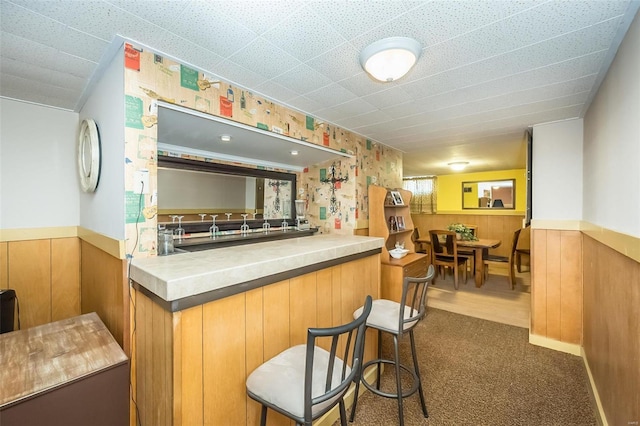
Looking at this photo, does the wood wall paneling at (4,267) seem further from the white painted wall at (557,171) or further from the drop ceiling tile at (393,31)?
the white painted wall at (557,171)

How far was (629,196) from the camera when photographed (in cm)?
125

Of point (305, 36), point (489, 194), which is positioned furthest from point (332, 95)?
point (489, 194)

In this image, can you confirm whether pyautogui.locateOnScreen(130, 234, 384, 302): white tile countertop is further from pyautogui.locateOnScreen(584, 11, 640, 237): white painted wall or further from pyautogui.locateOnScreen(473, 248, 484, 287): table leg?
pyautogui.locateOnScreen(473, 248, 484, 287): table leg

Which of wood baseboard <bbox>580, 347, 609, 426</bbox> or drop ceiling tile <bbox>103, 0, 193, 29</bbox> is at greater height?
drop ceiling tile <bbox>103, 0, 193, 29</bbox>

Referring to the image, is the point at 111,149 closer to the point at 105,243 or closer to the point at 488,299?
the point at 105,243

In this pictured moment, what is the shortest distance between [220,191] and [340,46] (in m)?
1.94

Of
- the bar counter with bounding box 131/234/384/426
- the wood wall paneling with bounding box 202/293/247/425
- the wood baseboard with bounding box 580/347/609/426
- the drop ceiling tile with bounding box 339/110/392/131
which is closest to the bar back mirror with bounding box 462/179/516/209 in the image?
the wood baseboard with bounding box 580/347/609/426

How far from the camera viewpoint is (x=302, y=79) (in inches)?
72.3

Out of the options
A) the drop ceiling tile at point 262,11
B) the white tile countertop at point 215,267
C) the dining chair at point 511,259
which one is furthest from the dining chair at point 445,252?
the drop ceiling tile at point 262,11

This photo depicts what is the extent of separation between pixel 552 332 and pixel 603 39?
2.57 m

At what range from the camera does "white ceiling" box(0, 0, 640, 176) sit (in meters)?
1.17

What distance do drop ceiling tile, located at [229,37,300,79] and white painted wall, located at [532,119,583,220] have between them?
264 cm

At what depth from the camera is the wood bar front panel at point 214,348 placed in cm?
108

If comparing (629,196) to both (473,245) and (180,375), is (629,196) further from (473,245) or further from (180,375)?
(473,245)
